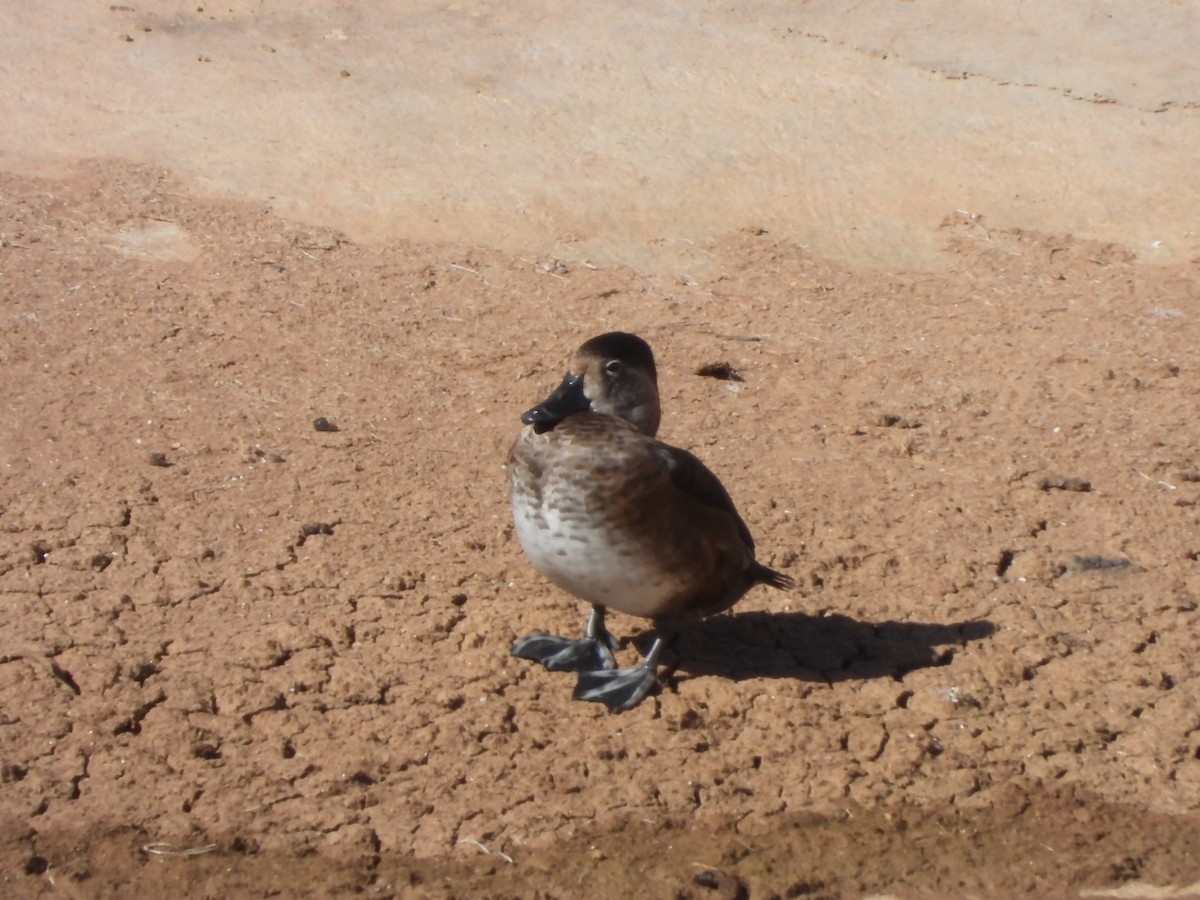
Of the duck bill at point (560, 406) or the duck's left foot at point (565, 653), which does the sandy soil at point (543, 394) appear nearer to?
the duck's left foot at point (565, 653)

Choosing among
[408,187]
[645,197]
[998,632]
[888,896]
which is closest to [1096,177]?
[645,197]

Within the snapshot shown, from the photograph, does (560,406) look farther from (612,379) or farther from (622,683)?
(622,683)

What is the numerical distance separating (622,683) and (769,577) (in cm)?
56

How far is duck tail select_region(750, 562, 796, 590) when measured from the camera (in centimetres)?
418

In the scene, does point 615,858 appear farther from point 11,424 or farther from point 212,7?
point 212,7

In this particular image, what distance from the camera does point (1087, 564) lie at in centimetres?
473

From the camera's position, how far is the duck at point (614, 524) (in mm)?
3775

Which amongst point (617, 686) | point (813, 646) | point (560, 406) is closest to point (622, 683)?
point (617, 686)

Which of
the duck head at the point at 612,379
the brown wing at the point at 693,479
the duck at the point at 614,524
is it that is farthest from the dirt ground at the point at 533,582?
the duck head at the point at 612,379

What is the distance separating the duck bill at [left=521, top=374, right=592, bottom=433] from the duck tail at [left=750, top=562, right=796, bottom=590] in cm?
66

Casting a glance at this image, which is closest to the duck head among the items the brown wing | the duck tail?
the brown wing

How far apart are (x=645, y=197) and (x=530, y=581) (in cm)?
329

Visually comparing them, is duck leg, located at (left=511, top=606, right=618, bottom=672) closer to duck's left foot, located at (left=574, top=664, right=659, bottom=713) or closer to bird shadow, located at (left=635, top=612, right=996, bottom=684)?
duck's left foot, located at (left=574, top=664, right=659, bottom=713)

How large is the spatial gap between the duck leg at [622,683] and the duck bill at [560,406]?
65 centimetres
